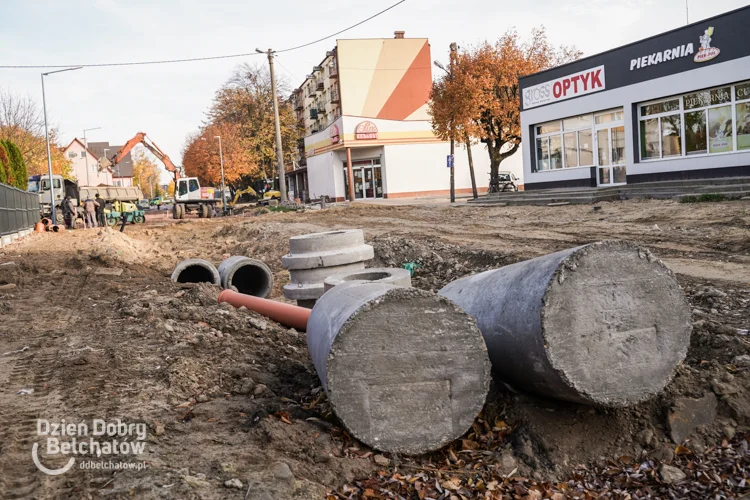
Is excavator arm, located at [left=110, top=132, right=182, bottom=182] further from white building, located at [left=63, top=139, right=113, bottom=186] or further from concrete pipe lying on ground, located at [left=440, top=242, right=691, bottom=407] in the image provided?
white building, located at [left=63, top=139, right=113, bottom=186]

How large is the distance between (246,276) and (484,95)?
23.8 metres

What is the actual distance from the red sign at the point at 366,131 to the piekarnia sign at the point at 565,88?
18.8 m

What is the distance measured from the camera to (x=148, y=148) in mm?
41688

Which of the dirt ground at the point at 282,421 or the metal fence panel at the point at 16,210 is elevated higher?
the metal fence panel at the point at 16,210

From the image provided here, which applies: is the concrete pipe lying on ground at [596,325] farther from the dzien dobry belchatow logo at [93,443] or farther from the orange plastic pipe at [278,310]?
the orange plastic pipe at [278,310]

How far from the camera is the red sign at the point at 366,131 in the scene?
155 ft

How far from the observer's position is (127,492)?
10.8ft

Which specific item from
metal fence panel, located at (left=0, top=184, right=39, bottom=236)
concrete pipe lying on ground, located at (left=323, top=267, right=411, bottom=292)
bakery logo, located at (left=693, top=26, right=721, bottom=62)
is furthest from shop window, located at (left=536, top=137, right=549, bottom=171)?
concrete pipe lying on ground, located at (left=323, top=267, right=411, bottom=292)

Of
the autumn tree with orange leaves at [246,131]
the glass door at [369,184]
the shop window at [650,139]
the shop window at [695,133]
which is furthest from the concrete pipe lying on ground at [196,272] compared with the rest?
the autumn tree with orange leaves at [246,131]

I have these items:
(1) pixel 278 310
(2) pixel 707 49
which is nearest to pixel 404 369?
(1) pixel 278 310

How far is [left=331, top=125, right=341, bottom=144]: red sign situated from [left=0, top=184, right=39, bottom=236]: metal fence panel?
2228cm

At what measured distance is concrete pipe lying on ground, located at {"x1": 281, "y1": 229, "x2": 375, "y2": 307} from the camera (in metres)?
8.97

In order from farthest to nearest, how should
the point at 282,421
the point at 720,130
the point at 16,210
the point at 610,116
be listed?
the point at 610,116
the point at 16,210
the point at 720,130
the point at 282,421

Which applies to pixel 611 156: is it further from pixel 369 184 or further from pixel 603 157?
pixel 369 184
